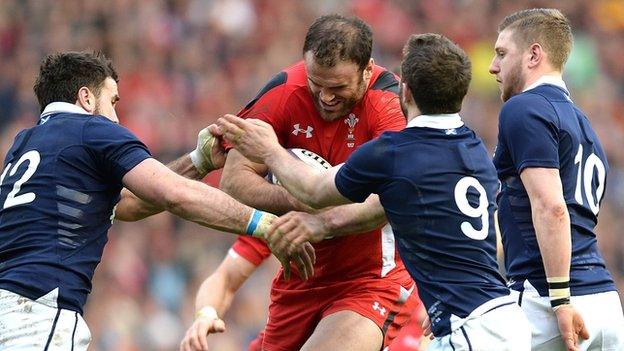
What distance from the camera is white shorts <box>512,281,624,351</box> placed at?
669 centimetres

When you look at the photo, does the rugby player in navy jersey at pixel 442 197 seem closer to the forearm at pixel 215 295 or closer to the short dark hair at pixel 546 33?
the short dark hair at pixel 546 33

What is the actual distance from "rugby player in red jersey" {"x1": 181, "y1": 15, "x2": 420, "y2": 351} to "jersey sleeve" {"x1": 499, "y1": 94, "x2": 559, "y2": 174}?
3.01ft

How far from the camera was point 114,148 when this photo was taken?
670 cm

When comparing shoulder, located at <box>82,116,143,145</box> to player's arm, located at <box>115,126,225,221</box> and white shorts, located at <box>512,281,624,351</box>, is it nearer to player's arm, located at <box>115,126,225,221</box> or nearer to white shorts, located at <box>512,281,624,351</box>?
player's arm, located at <box>115,126,225,221</box>

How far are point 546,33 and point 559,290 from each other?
1.44 m

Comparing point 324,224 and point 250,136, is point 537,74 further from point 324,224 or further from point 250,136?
point 250,136

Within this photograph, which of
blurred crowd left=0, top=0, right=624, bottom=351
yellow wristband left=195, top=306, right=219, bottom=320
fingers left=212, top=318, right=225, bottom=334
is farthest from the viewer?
blurred crowd left=0, top=0, right=624, bottom=351

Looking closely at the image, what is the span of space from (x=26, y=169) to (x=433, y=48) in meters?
2.26

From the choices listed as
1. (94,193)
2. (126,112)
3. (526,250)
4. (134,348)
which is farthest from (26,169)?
(126,112)

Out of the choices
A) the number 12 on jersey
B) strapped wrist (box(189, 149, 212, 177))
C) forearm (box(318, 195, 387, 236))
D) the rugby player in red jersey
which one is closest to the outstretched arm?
forearm (box(318, 195, 387, 236))

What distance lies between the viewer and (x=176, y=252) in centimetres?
1462

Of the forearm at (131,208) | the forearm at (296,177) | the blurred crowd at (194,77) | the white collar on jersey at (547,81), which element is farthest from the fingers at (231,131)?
the blurred crowd at (194,77)

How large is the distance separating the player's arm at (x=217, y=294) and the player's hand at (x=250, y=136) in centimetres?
159

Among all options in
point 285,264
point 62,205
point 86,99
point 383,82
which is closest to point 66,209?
point 62,205
